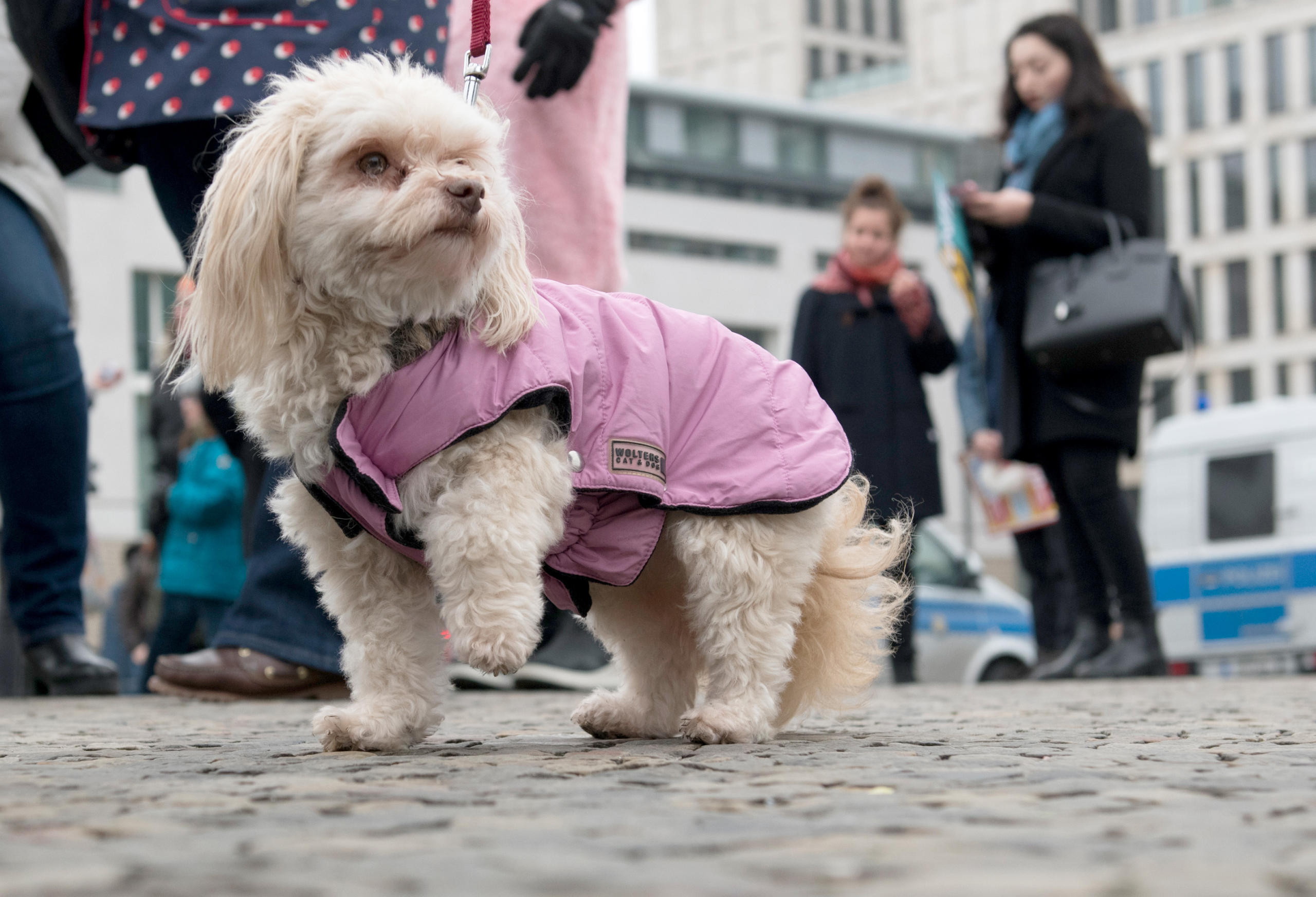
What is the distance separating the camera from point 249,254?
115 inches

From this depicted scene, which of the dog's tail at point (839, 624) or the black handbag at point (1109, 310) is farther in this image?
the black handbag at point (1109, 310)

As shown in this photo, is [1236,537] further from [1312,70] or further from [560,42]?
[1312,70]

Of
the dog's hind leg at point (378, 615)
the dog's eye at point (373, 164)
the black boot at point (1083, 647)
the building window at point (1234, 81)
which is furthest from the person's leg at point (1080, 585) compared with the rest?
the building window at point (1234, 81)

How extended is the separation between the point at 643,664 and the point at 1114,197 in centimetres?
412

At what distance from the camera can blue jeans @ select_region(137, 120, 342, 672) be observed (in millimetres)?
4660

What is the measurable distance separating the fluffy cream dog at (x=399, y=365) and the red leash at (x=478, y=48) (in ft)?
0.65

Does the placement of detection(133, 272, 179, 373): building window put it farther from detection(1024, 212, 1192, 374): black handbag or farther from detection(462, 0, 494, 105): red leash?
detection(462, 0, 494, 105): red leash

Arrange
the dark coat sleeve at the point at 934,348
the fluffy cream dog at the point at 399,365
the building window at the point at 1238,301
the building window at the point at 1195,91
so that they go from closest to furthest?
the fluffy cream dog at the point at 399,365 → the dark coat sleeve at the point at 934,348 → the building window at the point at 1238,301 → the building window at the point at 1195,91

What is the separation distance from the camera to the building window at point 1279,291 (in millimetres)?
59500

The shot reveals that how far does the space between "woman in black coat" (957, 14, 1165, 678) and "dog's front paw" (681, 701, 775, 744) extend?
3.71 m

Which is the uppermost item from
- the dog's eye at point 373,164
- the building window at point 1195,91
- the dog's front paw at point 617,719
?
the building window at point 1195,91

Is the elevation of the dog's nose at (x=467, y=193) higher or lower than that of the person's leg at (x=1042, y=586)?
higher

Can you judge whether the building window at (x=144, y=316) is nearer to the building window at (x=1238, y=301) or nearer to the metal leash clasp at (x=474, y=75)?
the metal leash clasp at (x=474, y=75)

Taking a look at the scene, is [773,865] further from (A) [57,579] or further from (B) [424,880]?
(A) [57,579]
